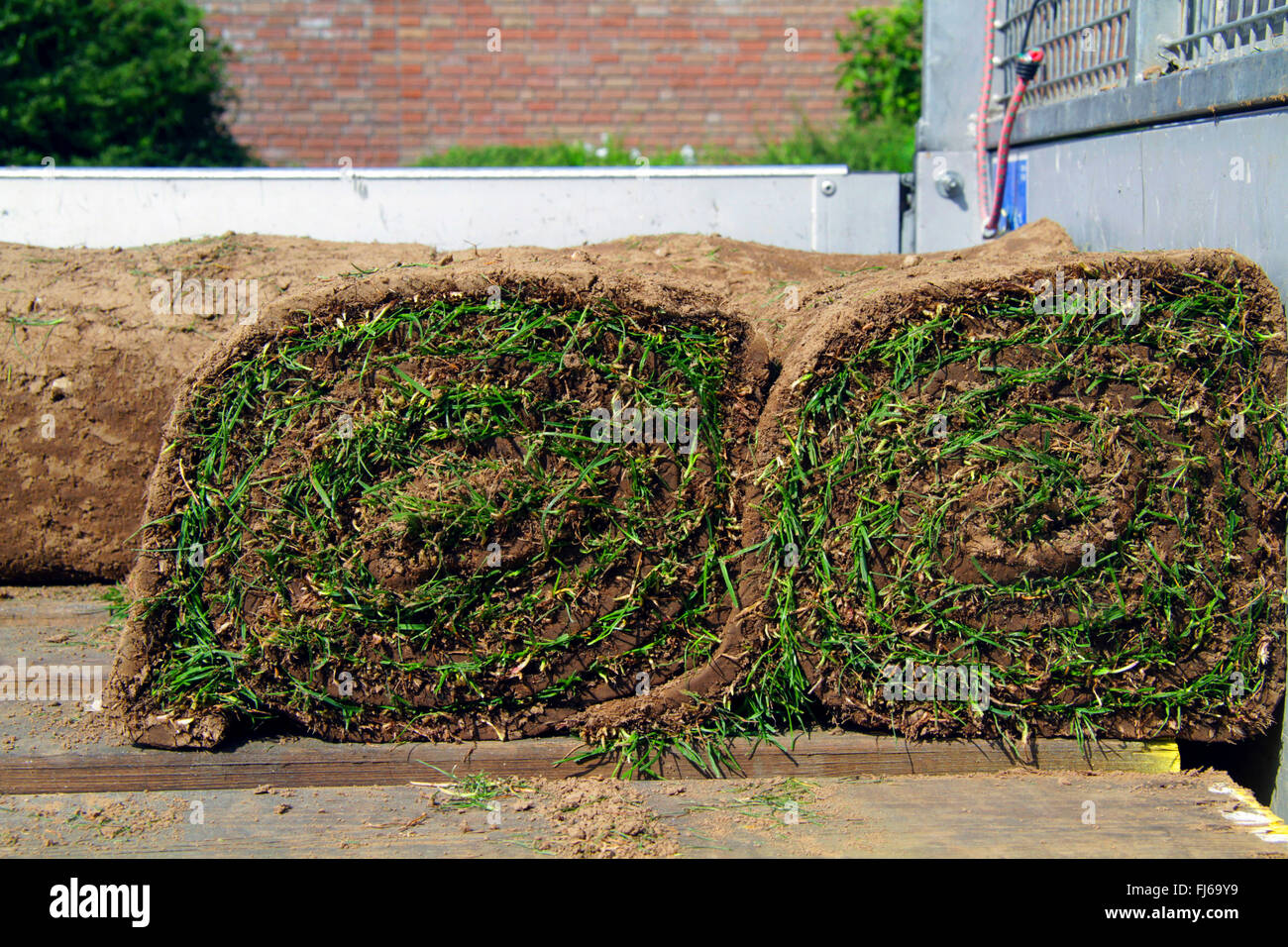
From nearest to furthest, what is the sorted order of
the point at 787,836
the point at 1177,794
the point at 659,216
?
the point at 787,836
the point at 1177,794
the point at 659,216

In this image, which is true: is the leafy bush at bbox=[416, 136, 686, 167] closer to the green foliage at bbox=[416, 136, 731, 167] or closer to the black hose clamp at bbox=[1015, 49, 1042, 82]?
the green foliage at bbox=[416, 136, 731, 167]

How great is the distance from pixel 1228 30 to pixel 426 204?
2758 millimetres

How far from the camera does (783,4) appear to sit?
904cm

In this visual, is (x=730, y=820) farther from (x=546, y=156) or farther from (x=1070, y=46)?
(x=546, y=156)

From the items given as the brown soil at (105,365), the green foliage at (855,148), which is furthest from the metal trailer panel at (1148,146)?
the green foliage at (855,148)

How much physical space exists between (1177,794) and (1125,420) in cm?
86

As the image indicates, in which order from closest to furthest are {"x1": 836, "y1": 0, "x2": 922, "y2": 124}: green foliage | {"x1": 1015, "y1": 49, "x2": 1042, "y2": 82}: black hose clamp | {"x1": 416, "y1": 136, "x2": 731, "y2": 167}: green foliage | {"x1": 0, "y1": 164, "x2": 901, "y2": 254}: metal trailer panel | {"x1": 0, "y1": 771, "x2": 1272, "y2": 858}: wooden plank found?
{"x1": 0, "y1": 771, "x2": 1272, "y2": 858}: wooden plank, {"x1": 1015, "y1": 49, "x2": 1042, "y2": 82}: black hose clamp, {"x1": 0, "y1": 164, "x2": 901, "y2": 254}: metal trailer panel, {"x1": 416, "y1": 136, "x2": 731, "y2": 167}: green foliage, {"x1": 836, "y1": 0, "x2": 922, "y2": 124}: green foliage

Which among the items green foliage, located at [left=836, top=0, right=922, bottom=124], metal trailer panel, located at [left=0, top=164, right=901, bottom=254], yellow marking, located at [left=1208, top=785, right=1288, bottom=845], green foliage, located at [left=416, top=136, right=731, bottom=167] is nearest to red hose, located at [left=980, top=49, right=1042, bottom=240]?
metal trailer panel, located at [left=0, top=164, right=901, bottom=254]

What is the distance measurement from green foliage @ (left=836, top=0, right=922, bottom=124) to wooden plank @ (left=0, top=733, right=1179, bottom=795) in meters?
6.60

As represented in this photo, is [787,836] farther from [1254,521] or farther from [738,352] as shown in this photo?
[1254,521]

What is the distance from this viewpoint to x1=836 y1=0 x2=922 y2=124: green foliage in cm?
813

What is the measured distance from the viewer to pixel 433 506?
2305 mm

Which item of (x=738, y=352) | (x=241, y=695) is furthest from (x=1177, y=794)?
(x=241, y=695)

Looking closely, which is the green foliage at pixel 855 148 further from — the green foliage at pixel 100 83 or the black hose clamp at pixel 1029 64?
the green foliage at pixel 100 83
